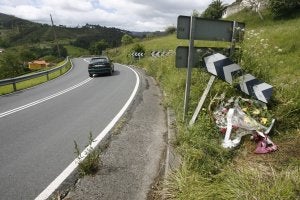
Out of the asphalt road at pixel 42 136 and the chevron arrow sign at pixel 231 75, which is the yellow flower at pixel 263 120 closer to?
the chevron arrow sign at pixel 231 75

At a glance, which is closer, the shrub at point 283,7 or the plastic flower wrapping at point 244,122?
the plastic flower wrapping at point 244,122

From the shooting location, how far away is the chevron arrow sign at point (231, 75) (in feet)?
19.0

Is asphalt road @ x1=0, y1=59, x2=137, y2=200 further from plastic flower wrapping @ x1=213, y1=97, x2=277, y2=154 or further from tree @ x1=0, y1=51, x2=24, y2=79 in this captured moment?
tree @ x1=0, y1=51, x2=24, y2=79

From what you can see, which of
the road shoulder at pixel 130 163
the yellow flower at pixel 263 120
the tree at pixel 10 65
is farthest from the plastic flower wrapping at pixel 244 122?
the tree at pixel 10 65

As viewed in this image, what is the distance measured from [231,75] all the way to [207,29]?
1047 mm

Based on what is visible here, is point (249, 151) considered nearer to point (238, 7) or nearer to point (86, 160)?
point (86, 160)

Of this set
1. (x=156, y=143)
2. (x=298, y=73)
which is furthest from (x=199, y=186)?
(x=298, y=73)

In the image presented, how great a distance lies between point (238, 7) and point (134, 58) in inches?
758

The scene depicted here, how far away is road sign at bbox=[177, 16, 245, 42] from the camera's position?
5.50m

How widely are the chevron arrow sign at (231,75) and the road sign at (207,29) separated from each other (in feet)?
1.38

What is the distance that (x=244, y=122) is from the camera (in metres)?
5.21

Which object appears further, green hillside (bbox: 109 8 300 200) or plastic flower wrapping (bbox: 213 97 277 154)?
plastic flower wrapping (bbox: 213 97 277 154)

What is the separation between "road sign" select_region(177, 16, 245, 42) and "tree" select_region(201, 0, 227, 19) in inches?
2152

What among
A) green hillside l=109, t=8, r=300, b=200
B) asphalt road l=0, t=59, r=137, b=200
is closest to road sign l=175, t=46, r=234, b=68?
green hillside l=109, t=8, r=300, b=200
